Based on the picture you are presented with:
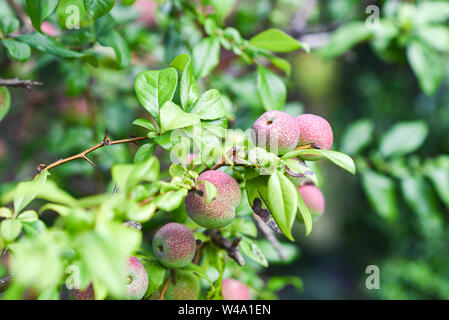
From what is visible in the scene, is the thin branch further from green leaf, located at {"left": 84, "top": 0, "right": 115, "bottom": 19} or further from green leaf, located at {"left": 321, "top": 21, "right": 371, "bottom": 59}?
green leaf, located at {"left": 321, "top": 21, "right": 371, "bottom": 59}

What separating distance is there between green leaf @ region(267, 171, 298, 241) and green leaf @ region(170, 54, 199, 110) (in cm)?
16

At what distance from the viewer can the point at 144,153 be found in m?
0.48

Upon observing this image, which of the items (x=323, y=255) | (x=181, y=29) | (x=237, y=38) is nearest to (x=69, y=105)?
(x=181, y=29)

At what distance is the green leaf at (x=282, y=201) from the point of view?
40 centimetres

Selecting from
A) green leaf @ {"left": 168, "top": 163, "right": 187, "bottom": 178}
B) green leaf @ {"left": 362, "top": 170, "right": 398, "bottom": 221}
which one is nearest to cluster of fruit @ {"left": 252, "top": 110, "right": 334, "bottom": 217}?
green leaf @ {"left": 168, "top": 163, "right": 187, "bottom": 178}

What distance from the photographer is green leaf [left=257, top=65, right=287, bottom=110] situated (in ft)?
2.10

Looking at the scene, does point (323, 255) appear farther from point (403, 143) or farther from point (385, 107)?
point (403, 143)

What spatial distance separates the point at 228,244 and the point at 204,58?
321 millimetres

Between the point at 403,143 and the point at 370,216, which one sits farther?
the point at 370,216

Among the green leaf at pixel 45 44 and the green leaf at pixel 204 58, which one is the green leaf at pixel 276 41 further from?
the green leaf at pixel 45 44

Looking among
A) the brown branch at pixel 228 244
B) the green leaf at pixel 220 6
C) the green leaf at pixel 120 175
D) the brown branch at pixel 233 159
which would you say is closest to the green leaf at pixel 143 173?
the green leaf at pixel 120 175

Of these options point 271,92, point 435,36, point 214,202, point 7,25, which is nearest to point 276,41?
point 271,92

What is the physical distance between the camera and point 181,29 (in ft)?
2.90
